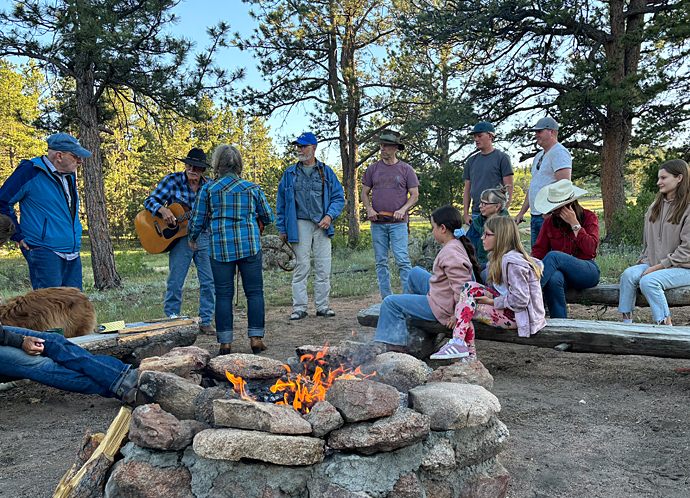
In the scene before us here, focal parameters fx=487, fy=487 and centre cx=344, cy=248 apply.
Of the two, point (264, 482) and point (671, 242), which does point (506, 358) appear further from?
point (264, 482)

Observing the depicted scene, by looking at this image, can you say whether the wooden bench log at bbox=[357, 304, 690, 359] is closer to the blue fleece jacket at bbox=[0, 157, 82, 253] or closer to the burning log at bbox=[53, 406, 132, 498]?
the burning log at bbox=[53, 406, 132, 498]

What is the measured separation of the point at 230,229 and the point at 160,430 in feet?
8.37

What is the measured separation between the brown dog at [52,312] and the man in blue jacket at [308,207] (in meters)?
2.65

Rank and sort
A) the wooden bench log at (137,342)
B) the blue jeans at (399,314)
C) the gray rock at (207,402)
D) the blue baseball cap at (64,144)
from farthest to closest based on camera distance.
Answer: the blue baseball cap at (64,144) < the blue jeans at (399,314) < the wooden bench log at (137,342) < the gray rock at (207,402)

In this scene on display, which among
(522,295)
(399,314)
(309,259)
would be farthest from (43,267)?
(522,295)

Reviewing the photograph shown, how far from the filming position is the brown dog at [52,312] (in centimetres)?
399

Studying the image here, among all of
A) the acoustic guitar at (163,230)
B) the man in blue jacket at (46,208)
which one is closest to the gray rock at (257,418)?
the man in blue jacket at (46,208)

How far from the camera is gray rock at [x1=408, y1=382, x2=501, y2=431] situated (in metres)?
2.35

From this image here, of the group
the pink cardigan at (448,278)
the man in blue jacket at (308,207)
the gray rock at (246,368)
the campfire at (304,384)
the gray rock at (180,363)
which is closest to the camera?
the campfire at (304,384)

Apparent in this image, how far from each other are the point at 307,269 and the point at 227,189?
2282mm

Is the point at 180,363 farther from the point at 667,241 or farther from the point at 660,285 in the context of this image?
the point at 667,241

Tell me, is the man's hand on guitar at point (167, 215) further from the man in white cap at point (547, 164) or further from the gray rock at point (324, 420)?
the gray rock at point (324, 420)

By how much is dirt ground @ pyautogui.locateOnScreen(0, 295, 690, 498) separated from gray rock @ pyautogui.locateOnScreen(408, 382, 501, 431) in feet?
1.64

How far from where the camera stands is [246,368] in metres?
3.02
